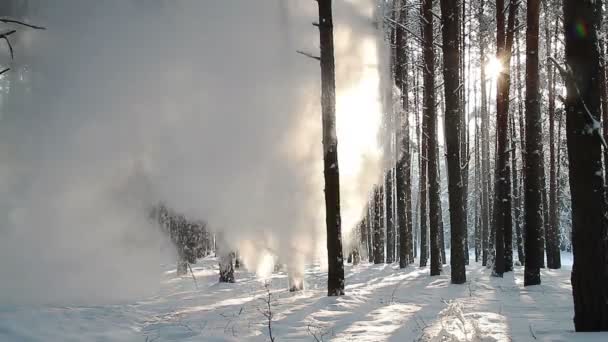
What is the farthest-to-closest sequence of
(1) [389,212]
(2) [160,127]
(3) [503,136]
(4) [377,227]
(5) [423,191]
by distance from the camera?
(1) [389,212] → (4) [377,227] → (5) [423,191] → (2) [160,127] → (3) [503,136]

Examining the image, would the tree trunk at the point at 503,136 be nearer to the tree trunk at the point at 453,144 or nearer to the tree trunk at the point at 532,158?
the tree trunk at the point at 453,144

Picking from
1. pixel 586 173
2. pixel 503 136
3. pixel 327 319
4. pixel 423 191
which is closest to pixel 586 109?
pixel 586 173

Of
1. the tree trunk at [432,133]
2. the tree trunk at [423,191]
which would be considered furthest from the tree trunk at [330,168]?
the tree trunk at [423,191]

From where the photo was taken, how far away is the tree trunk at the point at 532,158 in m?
9.27

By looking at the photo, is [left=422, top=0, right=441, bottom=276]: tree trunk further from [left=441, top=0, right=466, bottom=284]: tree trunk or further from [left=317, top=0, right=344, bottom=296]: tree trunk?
[left=317, top=0, right=344, bottom=296]: tree trunk

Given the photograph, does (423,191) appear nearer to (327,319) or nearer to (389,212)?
→ (389,212)

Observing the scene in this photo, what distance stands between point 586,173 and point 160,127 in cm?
1079

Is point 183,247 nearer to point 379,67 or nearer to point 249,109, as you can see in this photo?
point 249,109

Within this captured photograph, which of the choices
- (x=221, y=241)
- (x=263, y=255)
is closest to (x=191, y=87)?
(x=221, y=241)

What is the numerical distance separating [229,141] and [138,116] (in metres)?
2.97

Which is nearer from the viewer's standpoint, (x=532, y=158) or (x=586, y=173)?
(x=586, y=173)

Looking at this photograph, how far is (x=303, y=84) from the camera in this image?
11.9 metres

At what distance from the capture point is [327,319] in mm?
6125

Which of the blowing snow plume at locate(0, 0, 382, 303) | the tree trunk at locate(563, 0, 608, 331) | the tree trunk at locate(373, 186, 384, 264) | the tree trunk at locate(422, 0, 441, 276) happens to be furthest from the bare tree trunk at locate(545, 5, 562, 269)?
the tree trunk at locate(563, 0, 608, 331)
